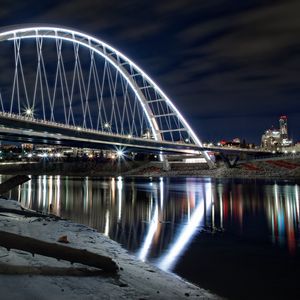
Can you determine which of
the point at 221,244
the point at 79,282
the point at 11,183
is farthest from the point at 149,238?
the point at 79,282

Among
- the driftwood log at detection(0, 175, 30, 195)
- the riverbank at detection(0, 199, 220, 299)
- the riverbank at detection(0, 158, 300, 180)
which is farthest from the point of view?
the riverbank at detection(0, 158, 300, 180)

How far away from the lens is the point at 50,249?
7.12 metres

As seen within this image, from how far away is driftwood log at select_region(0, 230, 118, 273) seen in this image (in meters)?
6.83

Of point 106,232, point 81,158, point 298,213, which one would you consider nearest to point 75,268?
point 106,232

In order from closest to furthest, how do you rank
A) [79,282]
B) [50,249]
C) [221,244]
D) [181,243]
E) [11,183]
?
1. [79,282]
2. [50,249]
3. [11,183]
4. [221,244]
5. [181,243]

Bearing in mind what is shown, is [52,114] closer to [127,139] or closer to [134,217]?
[127,139]

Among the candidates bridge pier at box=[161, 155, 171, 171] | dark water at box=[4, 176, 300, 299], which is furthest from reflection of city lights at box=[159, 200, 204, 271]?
bridge pier at box=[161, 155, 171, 171]

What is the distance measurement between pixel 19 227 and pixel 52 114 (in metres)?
55.7

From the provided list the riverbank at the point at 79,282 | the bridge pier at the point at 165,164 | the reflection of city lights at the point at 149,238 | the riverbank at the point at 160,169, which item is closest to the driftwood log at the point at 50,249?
the riverbank at the point at 79,282

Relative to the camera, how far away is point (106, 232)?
16.0 metres

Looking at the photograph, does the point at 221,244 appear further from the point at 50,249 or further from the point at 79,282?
the point at 50,249

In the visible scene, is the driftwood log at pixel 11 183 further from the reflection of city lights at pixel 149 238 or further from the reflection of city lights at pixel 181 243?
the reflection of city lights at pixel 181 243

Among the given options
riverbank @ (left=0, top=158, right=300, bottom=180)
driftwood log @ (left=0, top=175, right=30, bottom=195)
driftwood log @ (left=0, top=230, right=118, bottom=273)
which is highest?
riverbank @ (left=0, top=158, right=300, bottom=180)

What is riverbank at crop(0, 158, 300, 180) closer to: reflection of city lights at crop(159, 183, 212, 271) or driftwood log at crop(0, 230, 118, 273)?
reflection of city lights at crop(159, 183, 212, 271)
